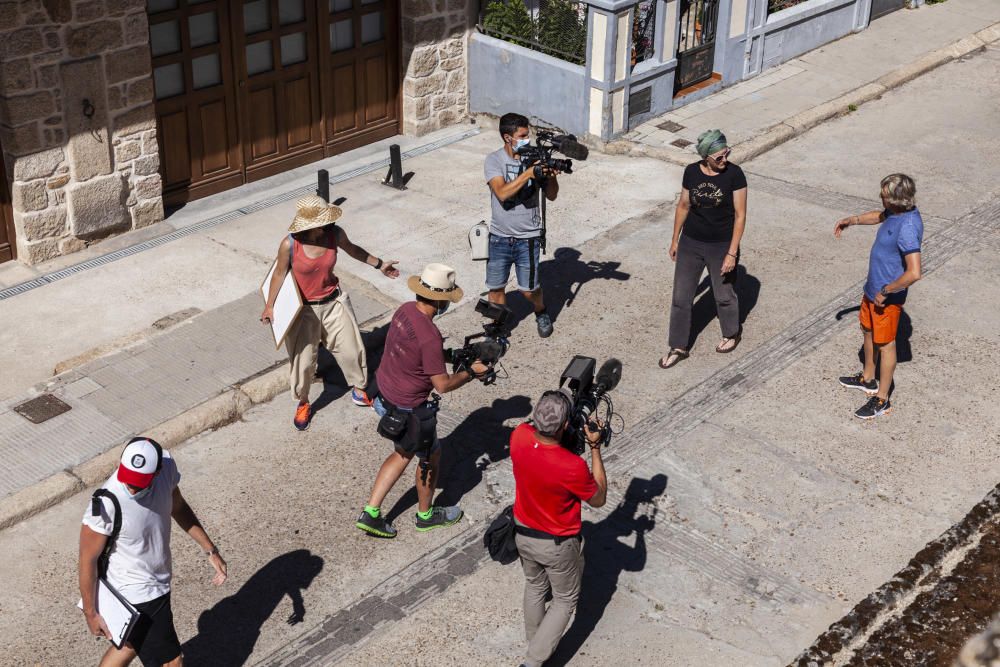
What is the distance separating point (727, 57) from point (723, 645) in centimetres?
977

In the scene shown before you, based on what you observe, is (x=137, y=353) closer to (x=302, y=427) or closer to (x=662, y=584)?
(x=302, y=427)

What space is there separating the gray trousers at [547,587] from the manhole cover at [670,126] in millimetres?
8506

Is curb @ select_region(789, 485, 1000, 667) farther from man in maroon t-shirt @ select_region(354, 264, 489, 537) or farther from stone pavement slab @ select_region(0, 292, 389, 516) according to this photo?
stone pavement slab @ select_region(0, 292, 389, 516)

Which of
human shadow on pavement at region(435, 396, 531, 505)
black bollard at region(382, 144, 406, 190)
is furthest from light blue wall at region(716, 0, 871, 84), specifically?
human shadow on pavement at region(435, 396, 531, 505)

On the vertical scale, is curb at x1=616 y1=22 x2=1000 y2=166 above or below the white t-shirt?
below

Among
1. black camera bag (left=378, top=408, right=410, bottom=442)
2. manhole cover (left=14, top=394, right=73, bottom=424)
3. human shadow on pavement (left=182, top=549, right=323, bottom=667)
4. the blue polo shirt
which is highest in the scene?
the blue polo shirt

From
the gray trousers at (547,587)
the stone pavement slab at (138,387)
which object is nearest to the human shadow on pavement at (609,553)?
the gray trousers at (547,587)

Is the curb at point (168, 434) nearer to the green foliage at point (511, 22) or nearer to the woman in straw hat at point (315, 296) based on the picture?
the woman in straw hat at point (315, 296)

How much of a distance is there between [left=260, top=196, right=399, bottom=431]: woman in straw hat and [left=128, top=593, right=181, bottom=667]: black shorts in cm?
284

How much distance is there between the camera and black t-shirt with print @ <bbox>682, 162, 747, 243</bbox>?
902 centimetres

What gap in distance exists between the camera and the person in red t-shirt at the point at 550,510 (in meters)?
6.07

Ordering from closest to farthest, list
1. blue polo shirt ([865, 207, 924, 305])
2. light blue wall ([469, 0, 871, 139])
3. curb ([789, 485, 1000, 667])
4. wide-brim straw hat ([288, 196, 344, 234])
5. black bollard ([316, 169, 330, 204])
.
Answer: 1. curb ([789, 485, 1000, 667])
2. blue polo shirt ([865, 207, 924, 305])
3. wide-brim straw hat ([288, 196, 344, 234])
4. black bollard ([316, 169, 330, 204])
5. light blue wall ([469, 0, 871, 139])

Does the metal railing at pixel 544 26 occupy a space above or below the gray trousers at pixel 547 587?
above

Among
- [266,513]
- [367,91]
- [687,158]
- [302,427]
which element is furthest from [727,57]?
[266,513]
